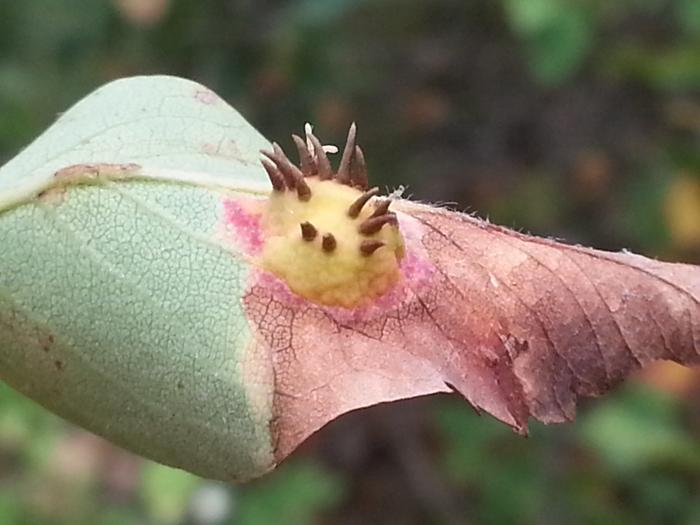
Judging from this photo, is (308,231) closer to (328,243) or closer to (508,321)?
(328,243)

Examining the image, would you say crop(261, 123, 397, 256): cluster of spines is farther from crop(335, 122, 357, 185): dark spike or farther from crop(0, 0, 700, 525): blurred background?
crop(0, 0, 700, 525): blurred background

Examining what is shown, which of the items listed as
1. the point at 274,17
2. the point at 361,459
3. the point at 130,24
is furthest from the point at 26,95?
the point at 361,459

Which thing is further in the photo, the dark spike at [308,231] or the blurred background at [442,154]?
the blurred background at [442,154]

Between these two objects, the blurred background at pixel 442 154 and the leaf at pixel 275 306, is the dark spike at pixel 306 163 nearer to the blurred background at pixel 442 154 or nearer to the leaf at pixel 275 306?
the leaf at pixel 275 306

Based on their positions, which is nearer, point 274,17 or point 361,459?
point 274,17

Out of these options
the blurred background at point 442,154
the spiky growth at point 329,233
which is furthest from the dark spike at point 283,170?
the blurred background at point 442,154

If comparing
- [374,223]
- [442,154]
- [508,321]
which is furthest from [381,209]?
[442,154]

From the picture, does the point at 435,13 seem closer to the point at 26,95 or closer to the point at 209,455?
the point at 26,95
